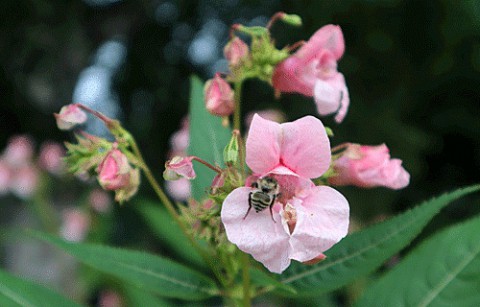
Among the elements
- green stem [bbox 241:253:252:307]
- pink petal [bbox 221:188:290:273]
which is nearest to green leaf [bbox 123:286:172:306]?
green stem [bbox 241:253:252:307]

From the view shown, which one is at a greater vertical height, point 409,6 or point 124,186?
point 124,186

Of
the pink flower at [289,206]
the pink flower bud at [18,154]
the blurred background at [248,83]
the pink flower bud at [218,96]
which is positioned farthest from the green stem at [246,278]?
the pink flower bud at [18,154]

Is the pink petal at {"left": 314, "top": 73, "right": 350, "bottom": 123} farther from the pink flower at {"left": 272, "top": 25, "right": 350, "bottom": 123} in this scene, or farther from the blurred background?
the blurred background

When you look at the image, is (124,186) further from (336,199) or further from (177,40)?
(177,40)

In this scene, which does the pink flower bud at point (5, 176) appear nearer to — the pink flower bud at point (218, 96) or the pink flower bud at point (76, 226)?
the pink flower bud at point (76, 226)

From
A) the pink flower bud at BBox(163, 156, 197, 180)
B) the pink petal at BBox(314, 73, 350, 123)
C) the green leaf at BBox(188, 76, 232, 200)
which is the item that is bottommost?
the green leaf at BBox(188, 76, 232, 200)

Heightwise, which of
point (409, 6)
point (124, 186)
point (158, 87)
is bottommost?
point (158, 87)

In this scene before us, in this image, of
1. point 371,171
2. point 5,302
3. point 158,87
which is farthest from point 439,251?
point 158,87
